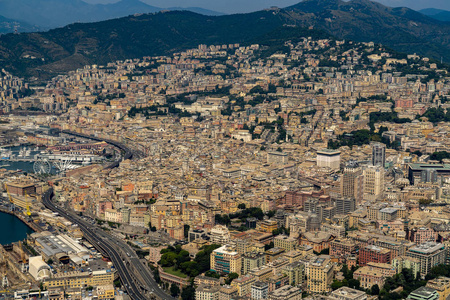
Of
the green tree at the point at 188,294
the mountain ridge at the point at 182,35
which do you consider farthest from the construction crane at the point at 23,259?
the mountain ridge at the point at 182,35

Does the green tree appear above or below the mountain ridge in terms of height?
below

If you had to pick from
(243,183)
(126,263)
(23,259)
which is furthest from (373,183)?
(23,259)

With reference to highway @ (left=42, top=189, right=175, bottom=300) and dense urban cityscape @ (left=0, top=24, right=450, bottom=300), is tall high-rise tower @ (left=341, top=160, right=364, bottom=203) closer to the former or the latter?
dense urban cityscape @ (left=0, top=24, right=450, bottom=300)

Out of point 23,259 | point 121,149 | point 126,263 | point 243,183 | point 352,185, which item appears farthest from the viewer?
point 121,149

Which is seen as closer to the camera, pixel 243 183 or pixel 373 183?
pixel 373 183

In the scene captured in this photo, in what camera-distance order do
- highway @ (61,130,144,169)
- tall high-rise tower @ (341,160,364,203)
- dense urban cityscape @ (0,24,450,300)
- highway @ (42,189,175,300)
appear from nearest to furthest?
highway @ (42,189,175,300) < dense urban cityscape @ (0,24,450,300) < tall high-rise tower @ (341,160,364,203) < highway @ (61,130,144,169)

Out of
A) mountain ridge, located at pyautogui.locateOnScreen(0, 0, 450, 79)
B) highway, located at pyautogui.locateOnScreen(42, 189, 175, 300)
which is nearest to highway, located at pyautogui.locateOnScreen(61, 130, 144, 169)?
highway, located at pyautogui.locateOnScreen(42, 189, 175, 300)

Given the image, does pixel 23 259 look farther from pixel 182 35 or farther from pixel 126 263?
pixel 182 35
